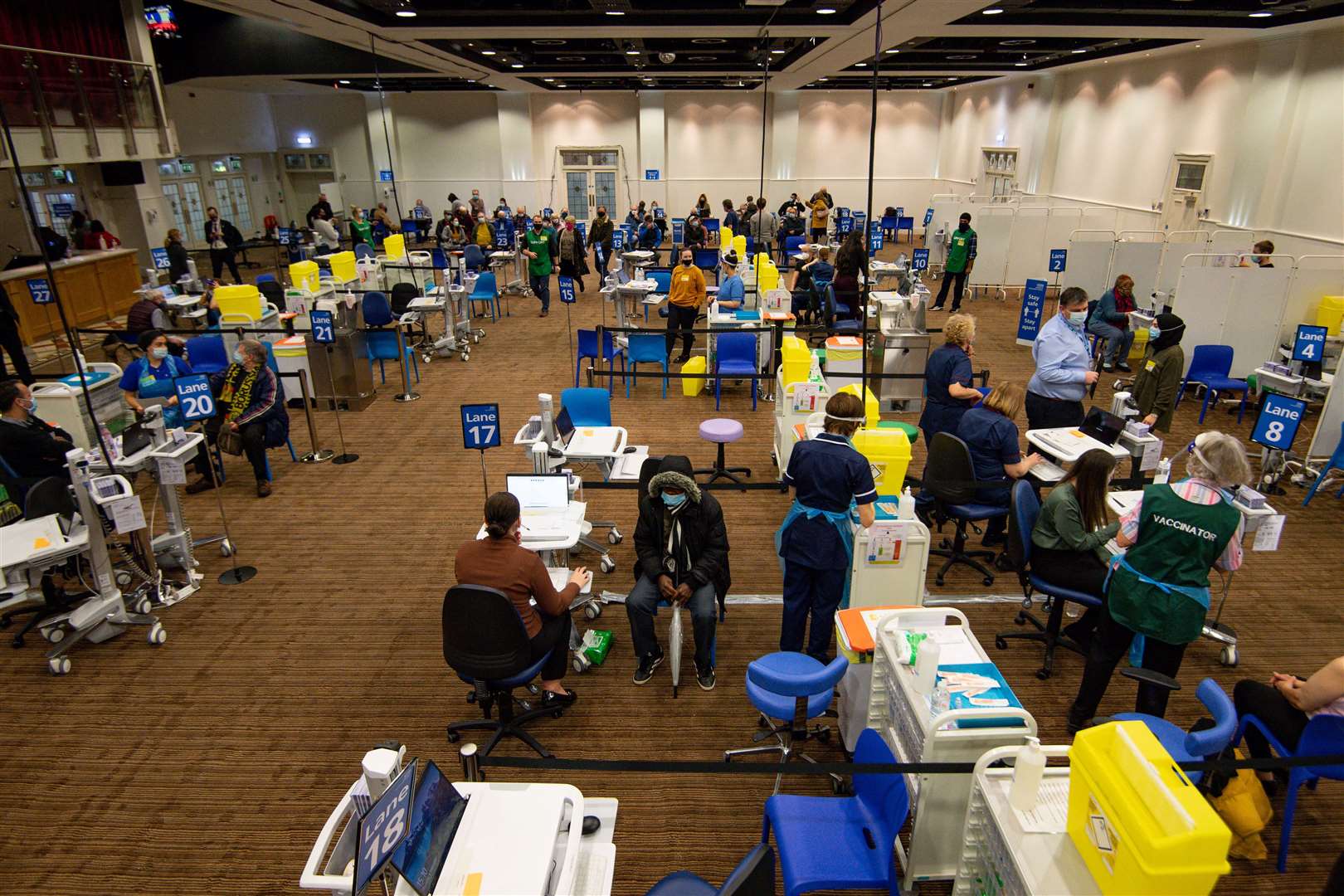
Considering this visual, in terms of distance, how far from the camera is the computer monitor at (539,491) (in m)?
4.45

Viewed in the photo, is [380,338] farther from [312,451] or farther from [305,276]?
[305,276]

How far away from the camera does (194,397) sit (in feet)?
18.0

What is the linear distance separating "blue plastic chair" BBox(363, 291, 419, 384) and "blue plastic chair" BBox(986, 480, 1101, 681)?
727 cm

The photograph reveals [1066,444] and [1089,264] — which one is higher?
[1089,264]

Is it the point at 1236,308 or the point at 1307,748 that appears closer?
the point at 1307,748

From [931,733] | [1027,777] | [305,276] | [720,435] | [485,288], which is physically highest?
[305,276]

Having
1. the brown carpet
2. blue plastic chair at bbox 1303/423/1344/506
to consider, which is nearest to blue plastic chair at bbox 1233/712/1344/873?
the brown carpet

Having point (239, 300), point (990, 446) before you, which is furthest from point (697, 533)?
point (239, 300)

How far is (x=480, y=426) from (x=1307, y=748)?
432 cm

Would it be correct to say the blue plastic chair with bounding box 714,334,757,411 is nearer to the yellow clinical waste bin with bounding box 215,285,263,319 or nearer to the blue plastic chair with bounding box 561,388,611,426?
the blue plastic chair with bounding box 561,388,611,426

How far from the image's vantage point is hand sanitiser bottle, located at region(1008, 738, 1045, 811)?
7.25 feet

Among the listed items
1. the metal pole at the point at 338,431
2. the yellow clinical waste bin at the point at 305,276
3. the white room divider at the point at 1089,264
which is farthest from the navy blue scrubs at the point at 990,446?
the yellow clinical waste bin at the point at 305,276

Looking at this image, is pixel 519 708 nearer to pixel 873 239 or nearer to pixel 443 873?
pixel 443 873

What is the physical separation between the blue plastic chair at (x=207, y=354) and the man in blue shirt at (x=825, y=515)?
21.6 ft
